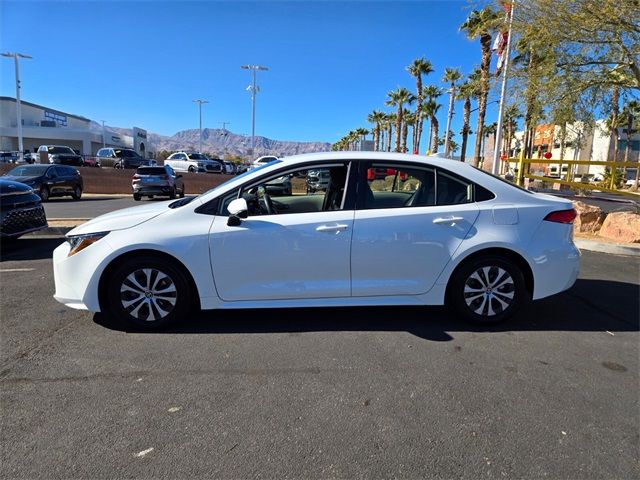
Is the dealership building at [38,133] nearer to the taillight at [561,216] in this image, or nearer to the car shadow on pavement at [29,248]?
the car shadow on pavement at [29,248]

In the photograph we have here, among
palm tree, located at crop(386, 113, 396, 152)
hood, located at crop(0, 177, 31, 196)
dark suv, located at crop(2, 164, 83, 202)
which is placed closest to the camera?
hood, located at crop(0, 177, 31, 196)

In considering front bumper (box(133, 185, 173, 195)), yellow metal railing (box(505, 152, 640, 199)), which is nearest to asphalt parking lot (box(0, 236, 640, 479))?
yellow metal railing (box(505, 152, 640, 199))

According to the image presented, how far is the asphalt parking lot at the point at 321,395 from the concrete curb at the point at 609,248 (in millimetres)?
4082

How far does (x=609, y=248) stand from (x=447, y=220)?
593 centimetres

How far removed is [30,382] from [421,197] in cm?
354

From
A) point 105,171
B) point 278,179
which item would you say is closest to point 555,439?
point 278,179

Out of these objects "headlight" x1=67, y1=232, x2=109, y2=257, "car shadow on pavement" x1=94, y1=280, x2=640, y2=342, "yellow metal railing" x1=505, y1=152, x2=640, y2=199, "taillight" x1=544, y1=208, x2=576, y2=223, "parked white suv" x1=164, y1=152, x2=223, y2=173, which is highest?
"parked white suv" x1=164, y1=152, x2=223, y2=173

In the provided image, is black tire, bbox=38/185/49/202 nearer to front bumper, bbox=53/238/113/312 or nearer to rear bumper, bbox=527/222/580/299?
front bumper, bbox=53/238/113/312

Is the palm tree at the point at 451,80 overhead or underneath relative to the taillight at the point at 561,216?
overhead

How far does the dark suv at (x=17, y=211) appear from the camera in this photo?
7.28m

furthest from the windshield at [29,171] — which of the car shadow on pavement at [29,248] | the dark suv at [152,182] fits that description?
the car shadow on pavement at [29,248]

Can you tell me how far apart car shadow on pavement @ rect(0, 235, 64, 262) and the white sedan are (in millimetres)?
4002

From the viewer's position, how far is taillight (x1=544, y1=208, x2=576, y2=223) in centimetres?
411

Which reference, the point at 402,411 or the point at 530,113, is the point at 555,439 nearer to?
the point at 402,411
